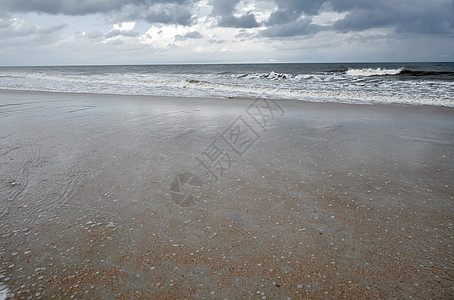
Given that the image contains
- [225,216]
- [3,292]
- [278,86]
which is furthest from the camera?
[278,86]

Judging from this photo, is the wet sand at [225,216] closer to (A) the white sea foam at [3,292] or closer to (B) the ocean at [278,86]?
(A) the white sea foam at [3,292]

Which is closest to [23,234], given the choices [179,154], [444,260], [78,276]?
[78,276]

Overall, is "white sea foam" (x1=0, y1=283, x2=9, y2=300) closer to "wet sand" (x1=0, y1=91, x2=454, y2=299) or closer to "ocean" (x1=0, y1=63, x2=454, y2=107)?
"wet sand" (x1=0, y1=91, x2=454, y2=299)

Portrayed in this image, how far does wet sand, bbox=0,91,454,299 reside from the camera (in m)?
1.91

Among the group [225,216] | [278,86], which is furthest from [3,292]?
[278,86]

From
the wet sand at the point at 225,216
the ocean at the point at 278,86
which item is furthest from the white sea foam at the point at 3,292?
the ocean at the point at 278,86

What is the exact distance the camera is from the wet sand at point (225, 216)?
75.4 inches

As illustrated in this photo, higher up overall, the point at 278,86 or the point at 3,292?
the point at 278,86

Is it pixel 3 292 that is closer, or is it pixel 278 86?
pixel 3 292

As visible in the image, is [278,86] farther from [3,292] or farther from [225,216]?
[3,292]

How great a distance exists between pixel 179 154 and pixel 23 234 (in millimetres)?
2458

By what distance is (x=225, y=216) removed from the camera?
108 inches

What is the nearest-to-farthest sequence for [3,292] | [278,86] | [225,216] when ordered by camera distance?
1. [3,292]
2. [225,216]
3. [278,86]

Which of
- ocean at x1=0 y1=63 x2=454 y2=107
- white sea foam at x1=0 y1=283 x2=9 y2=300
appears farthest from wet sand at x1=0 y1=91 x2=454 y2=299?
ocean at x1=0 y1=63 x2=454 y2=107
